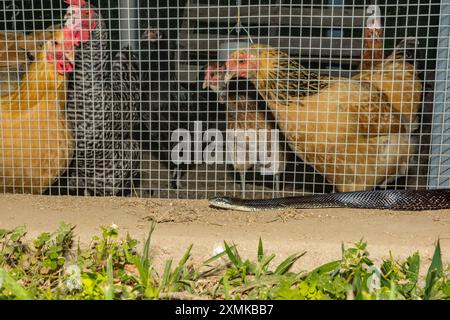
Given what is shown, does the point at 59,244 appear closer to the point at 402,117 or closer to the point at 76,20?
the point at 76,20

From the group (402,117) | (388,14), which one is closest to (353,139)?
(402,117)

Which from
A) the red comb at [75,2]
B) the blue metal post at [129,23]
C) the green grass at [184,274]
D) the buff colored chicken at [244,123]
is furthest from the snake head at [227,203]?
the red comb at [75,2]

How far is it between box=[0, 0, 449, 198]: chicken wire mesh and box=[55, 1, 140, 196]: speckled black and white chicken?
0.01 meters

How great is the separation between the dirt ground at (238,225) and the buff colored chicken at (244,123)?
2.17 feet

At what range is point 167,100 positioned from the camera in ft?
15.6

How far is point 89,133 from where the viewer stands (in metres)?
4.80

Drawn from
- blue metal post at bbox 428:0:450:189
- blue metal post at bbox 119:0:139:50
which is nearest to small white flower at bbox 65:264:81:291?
blue metal post at bbox 119:0:139:50

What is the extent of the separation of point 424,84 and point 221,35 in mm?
1903

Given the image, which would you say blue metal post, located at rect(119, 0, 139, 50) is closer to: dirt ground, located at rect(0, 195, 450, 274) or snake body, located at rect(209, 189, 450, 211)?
dirt ground, located at rect(0, 195, 450, 274)

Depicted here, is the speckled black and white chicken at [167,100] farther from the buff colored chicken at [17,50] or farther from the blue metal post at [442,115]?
the blue metal post at [442,115]

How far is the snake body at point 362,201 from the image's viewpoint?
4.01 metres

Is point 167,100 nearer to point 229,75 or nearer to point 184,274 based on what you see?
point 229,75

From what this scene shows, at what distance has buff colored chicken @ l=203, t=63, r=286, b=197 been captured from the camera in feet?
15.5

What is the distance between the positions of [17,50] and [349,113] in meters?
3.16
